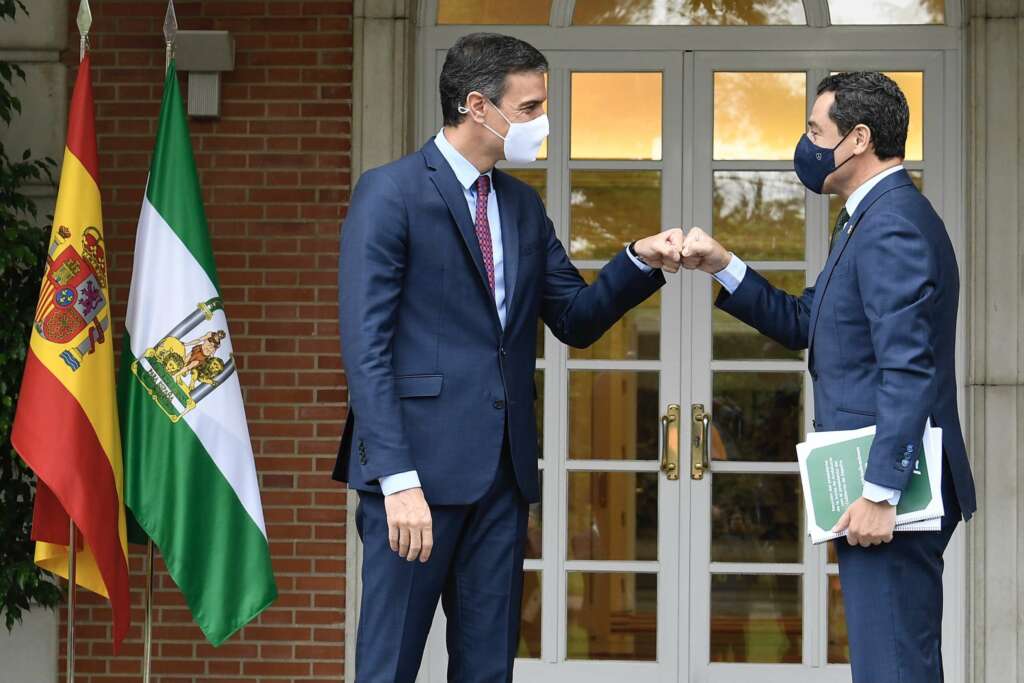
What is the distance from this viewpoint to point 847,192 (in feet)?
10.4

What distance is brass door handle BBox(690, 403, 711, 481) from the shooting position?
504 centimetres

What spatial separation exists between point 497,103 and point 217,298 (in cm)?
148

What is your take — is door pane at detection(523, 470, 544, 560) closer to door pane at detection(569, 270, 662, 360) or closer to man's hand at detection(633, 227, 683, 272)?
door pane at detection(569, 270, 662, 360)

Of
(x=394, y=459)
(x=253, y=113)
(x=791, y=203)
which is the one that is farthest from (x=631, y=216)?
(x=394, y=459)

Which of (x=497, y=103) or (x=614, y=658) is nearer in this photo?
(x=497, y=103)

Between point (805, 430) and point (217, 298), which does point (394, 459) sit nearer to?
point (217, 298)

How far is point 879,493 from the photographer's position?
2875 millimetres

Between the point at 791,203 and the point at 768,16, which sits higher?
the point at 768,16

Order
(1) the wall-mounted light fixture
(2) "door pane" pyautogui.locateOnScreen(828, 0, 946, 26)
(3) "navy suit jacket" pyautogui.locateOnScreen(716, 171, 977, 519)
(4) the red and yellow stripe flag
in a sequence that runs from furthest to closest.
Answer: (2) "door pane" pyautogui.locateOnScreen(828, 0, 946, 26) < (1) the wall-mounted light fixture < (4) the red and yellow stripe flag < (3) "navy suit jacket" pyautogui.locateOnScreen(716, 171, 977, 519)

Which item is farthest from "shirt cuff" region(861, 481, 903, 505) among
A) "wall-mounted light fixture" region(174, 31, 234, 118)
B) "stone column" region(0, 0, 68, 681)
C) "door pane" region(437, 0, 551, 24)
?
"stone column" region(0, 0, 68, 681)

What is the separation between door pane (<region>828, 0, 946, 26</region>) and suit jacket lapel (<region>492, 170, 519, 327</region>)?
7.52ft

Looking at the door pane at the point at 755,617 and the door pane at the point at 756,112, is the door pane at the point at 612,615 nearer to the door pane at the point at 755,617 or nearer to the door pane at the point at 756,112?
the door pane at the point at 755,617

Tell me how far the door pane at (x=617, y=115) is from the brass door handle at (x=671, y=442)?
945mm

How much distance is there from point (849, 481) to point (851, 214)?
0.60m
